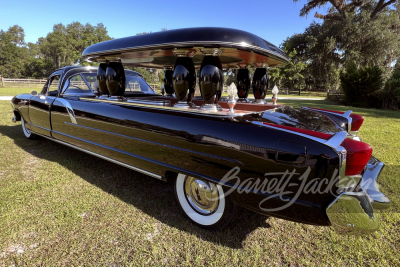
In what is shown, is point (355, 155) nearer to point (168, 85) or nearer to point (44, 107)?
point (168, 85)

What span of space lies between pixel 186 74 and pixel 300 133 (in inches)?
50.5

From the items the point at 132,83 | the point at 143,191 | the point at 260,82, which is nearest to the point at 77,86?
the point at 132,83

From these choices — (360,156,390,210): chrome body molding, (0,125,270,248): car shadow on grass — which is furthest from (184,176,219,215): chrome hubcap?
(360,156,390,210): chrome body molding

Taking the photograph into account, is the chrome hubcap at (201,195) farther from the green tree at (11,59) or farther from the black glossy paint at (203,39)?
the green tree at (11,59)

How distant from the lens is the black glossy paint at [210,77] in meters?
2.18

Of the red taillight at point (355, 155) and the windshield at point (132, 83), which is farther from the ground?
the windshield at point (132, 83)

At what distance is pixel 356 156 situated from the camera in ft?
4.97

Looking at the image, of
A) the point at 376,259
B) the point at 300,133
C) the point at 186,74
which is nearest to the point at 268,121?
the point at 300,133

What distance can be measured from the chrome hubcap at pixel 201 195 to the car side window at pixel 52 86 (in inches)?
130

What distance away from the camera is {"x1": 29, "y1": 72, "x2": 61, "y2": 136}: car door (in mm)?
3971

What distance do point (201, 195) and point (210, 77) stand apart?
1152mm

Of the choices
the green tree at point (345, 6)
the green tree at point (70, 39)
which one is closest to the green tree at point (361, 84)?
the green tree at point (345, 6)

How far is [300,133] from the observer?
5.19 ft

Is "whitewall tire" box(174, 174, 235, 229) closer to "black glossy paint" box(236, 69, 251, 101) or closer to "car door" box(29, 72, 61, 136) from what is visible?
"black glossy paint" box(236, 69, 251, 101)
